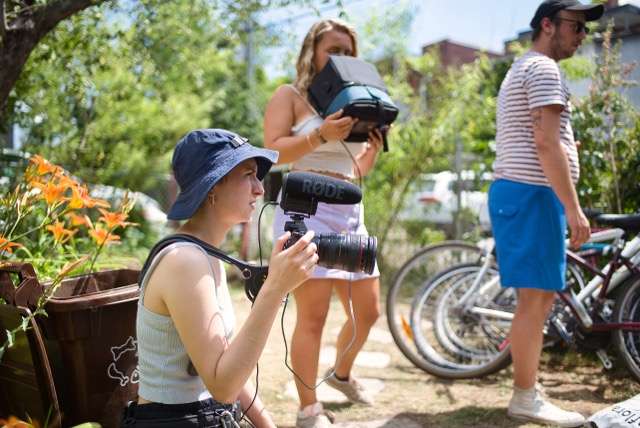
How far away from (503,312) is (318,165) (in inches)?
57.9

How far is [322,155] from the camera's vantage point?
2857 mm

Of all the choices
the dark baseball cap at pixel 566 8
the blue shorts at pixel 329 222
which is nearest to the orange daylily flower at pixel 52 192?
the blue shorts at pixel 329 222

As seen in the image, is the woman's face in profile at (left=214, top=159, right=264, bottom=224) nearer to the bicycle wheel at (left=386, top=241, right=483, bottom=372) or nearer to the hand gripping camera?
the hand gripping camera

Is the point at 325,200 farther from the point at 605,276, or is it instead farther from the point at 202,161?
the point at 605,276

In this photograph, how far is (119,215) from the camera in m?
2.37

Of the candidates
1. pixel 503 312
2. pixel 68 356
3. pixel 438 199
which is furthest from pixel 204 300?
pixel 438 199

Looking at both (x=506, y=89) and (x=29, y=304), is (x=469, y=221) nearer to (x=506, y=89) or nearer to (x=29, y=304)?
(x=506, y=89)

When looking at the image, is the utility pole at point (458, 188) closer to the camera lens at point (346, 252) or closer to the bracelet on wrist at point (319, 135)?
the bracelet on wrist at point (319, 135)

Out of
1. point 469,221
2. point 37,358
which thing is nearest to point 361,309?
point 37,358

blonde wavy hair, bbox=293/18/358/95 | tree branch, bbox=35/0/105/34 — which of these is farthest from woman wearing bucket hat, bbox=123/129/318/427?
tree branch, bbox=35/0/105/34

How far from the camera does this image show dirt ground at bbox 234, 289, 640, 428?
3.02 m

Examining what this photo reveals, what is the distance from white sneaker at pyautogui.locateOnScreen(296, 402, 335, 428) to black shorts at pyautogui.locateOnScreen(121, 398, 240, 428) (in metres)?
1.07

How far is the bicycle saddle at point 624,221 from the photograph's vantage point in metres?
3.19

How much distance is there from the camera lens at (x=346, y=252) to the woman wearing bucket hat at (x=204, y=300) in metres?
0.12
